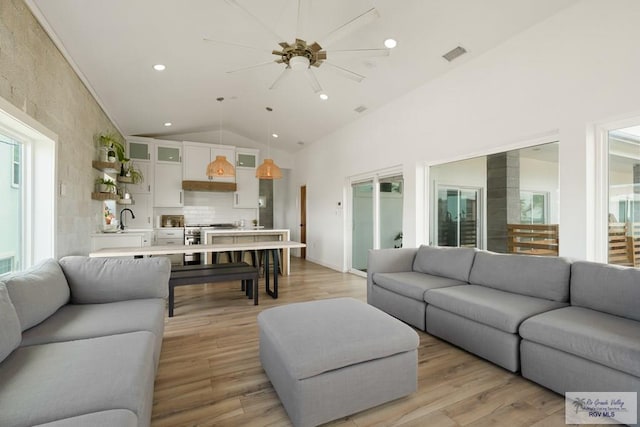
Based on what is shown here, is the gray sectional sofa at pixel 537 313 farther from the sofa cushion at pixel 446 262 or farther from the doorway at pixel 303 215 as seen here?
the doorway at pixel 303 215

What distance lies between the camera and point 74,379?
4.09ft

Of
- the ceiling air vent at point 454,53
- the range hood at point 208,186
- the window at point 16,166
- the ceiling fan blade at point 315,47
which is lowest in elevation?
the window at point 16,166

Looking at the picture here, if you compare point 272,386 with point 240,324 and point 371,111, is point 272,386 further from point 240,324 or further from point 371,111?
point 371,111

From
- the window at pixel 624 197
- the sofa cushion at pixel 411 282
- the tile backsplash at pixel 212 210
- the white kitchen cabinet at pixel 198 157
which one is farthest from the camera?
the tile backsplash at pixel 212 210

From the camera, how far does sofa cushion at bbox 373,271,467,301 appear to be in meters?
2.98

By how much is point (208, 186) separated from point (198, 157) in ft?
2.49

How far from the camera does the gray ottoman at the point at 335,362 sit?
5.25 ft

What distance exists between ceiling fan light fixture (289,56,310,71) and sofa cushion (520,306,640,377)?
2729mm

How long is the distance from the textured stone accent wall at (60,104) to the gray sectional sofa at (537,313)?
3.56 m

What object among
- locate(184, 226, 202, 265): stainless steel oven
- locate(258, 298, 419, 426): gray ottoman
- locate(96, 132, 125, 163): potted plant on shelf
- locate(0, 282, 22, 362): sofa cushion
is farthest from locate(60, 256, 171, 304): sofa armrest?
locate(184, 226, 202, 265): stainless steel oven

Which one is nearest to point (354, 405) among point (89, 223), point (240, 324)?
point (240, 324)

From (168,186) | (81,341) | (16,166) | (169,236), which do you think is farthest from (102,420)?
(168,186)

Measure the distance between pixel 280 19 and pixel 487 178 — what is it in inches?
118

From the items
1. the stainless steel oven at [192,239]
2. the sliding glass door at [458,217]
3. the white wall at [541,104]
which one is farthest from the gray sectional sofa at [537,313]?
the stainless steel oven at [192,239]
